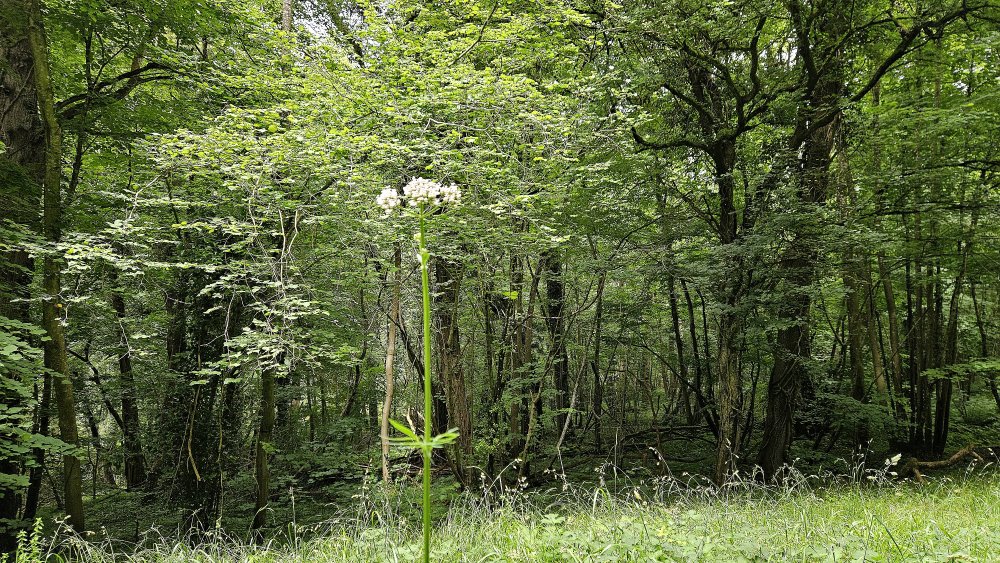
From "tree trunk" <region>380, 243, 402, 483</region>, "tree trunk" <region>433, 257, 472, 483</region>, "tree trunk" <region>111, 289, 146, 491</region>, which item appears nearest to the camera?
"tree trunk" <region>380, 243, 402, 483</region>

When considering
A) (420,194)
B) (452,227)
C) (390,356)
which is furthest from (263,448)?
(420,194)

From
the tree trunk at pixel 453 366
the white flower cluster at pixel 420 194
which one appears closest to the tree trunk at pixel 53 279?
the tree trunk at pixel 453 366

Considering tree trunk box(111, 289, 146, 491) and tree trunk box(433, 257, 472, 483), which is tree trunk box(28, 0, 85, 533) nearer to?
tree trunk box(111, 289, 146, 491)

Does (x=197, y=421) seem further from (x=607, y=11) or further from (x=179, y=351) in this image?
(x=607, y=11)

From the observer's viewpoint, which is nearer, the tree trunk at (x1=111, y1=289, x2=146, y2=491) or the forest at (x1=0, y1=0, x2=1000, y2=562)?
the forest at (x1=0, y1=0, x2=1000, y2=562)

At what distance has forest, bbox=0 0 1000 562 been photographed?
15.8ft

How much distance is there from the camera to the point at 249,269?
4941mm

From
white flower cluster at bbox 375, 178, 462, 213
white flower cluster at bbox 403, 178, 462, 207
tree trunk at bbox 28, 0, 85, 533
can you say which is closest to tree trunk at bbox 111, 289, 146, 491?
tree trunk at bbox 28, 0, 85, 533

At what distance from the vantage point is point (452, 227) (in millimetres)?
5266

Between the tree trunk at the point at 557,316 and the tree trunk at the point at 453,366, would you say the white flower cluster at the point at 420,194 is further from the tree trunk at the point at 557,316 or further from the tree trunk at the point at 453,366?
the tree trunk at the point at 557,316

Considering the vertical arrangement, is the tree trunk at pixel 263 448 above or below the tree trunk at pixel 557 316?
below

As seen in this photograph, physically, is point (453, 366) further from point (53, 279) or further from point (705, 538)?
point (705, 538)

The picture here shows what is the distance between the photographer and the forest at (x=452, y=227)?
15.8ft

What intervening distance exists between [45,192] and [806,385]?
12.6 m
